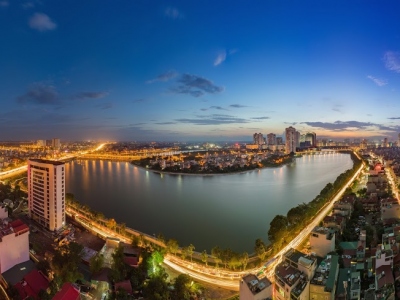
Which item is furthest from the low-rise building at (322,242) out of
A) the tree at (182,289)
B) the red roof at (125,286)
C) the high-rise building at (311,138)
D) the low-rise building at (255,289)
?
the high-rise building at (311,138)

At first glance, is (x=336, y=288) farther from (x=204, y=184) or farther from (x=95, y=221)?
(x=204, y=184)

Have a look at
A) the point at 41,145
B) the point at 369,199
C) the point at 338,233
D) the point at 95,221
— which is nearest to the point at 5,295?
the point at 95,221

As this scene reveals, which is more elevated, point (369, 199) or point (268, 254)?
point (369, 199)

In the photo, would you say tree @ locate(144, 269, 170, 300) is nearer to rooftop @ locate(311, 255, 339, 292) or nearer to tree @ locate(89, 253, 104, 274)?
tree @ locate(89, 253, 104, 274)

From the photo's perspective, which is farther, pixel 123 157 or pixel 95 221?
pixel 123 157

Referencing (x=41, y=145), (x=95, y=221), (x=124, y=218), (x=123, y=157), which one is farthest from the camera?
(x=41, y=145)

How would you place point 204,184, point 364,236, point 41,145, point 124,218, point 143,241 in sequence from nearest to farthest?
1. point 364,236
2. point 143,241
3. point 124,218
4. point 204,184
5. point 41,145
